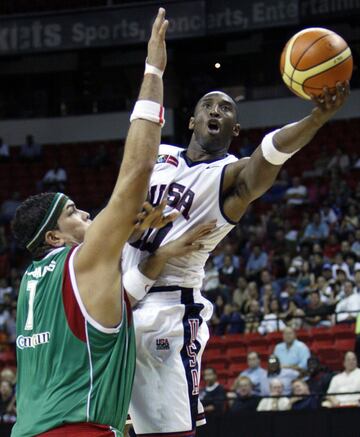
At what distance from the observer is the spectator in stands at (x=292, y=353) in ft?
37.0

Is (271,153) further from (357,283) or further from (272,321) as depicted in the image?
(272,321)

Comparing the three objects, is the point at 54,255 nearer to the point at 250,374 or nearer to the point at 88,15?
the point at 250,374

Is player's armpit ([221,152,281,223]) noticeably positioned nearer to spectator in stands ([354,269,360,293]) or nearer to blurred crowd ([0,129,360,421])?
blurred crowd ([0,129,360,421])

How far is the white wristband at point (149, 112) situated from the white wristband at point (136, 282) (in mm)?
1468

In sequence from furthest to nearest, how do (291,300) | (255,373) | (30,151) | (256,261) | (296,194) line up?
(30,151) < (296,194) < (256,261) < (291,300) < (255,373)

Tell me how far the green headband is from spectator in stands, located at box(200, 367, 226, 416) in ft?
22.1

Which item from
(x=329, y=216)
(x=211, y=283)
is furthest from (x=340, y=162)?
(x=211, y=283)

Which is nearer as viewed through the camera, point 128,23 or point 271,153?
point 271,153

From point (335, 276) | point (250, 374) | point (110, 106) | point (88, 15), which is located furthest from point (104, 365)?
point (110, 106)

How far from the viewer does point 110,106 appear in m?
24.3

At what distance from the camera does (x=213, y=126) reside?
5562 millimetres

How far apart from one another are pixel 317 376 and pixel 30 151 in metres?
13.8

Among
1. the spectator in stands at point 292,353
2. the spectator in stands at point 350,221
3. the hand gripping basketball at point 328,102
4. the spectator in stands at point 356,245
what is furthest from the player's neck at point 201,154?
the spectator in stands at point 350,221

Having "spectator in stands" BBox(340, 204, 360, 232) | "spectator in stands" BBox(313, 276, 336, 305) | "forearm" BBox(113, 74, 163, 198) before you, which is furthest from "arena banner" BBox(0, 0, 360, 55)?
"forearm" BBox(113, 74, 163, 198)
